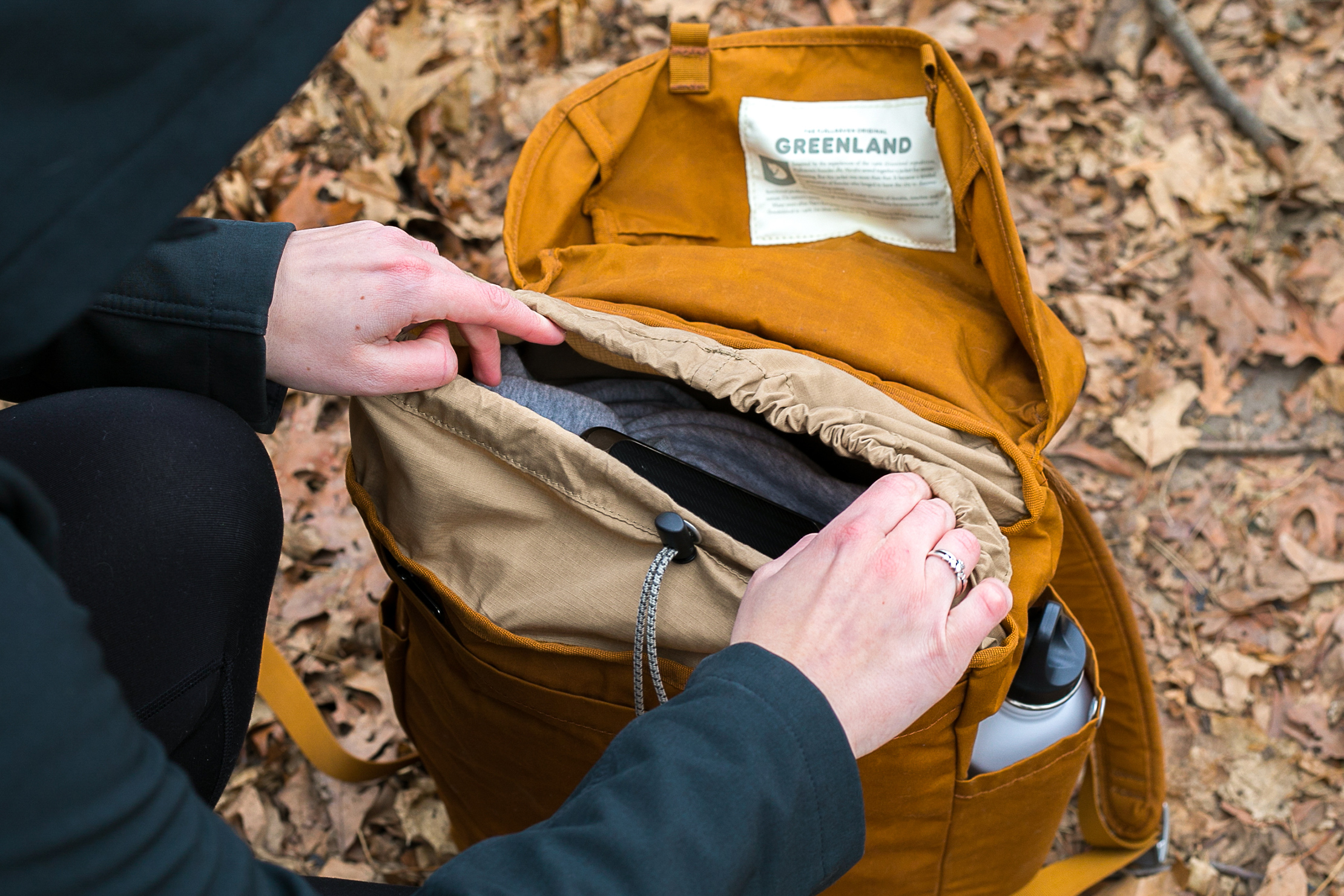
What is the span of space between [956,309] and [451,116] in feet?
6.87

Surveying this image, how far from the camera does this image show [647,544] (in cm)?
116

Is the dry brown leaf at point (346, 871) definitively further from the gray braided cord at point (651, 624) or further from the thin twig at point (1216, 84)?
the thin twig at point (1216, 84)

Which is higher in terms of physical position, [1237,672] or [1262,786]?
[1237,672]

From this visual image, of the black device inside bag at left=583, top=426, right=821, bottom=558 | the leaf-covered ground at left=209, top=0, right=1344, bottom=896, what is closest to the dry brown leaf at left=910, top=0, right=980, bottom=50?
the leaf-covered ground at left=209, top=0, right=1344, bottom=896

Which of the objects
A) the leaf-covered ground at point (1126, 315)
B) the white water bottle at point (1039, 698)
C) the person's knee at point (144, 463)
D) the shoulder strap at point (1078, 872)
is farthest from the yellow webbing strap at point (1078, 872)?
the person's knee at point (144, 463)

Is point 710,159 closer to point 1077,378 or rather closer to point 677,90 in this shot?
point 677,90

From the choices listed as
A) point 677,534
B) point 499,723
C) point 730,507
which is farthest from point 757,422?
point 499,723

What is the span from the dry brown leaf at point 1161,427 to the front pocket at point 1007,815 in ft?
4.08

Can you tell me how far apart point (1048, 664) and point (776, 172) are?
3.23 ft

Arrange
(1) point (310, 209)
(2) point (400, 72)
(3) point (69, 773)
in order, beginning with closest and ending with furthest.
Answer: (3) point (69, 773) < (1) point (310, 209) < (2) point (400, 72)

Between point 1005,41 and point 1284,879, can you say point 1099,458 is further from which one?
point 1005,41

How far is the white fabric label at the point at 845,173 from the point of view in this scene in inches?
62.7

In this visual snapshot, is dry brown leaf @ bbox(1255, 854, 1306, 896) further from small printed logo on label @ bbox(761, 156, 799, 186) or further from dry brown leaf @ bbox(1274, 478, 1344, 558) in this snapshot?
small printed logo on label @ bbox(761, 156, 799, 186)

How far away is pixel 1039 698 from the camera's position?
4.37 feet
